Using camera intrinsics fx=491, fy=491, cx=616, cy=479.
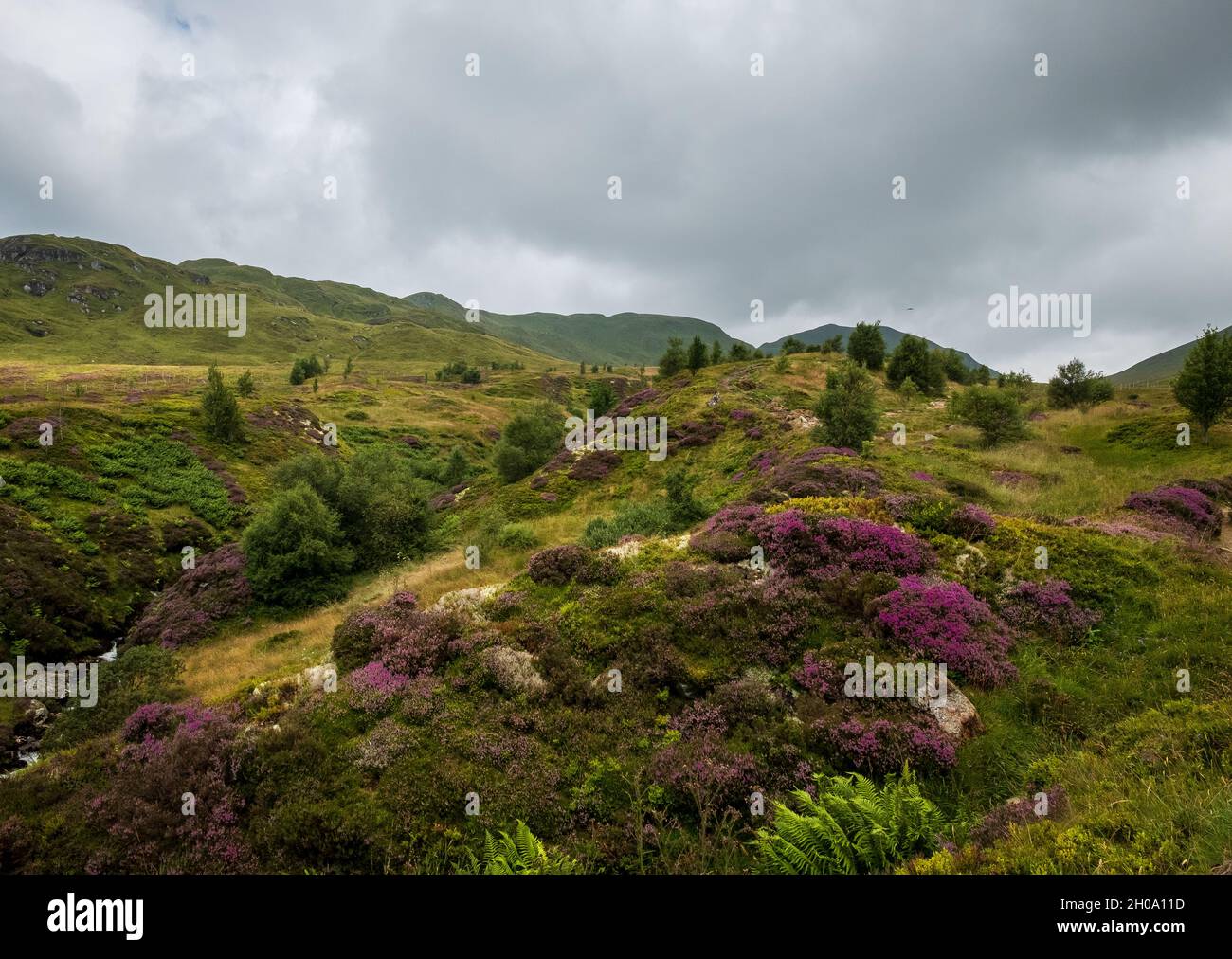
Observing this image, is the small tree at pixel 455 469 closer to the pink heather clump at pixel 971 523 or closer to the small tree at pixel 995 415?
the small tree at pixel 995 415

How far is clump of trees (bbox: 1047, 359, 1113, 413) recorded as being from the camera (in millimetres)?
40062

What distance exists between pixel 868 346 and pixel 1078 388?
19.2 metres

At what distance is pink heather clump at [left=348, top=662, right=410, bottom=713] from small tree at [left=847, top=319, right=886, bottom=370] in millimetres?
57540

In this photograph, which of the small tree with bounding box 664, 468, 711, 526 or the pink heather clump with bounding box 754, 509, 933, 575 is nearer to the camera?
the pink heather clump with bounding box 754, 509, 933, 575

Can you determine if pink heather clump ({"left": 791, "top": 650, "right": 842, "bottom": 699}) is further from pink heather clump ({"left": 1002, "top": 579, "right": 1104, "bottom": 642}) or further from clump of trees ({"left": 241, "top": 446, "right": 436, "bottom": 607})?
clump of trees ({"left": 241, "top": 446, "right": 436, "bottom": 607})

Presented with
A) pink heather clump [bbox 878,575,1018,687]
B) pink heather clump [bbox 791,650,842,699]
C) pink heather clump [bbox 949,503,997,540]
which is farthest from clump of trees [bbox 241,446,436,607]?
pink heather clump [bbox 949,503,997,540]

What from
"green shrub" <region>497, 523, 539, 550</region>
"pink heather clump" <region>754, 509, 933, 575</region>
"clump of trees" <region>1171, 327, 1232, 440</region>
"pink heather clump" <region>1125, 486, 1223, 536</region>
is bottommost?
"green shrub" <region>497, 523, 539, 550</region>

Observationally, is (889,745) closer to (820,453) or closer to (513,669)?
(513,669)

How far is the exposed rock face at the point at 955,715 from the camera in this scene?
7.25 meters

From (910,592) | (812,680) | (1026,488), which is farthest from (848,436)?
(812,680)

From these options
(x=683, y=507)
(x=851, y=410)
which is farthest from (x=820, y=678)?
(x=851, y=410)

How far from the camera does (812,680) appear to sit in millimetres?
8359

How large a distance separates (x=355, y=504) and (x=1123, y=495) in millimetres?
36024

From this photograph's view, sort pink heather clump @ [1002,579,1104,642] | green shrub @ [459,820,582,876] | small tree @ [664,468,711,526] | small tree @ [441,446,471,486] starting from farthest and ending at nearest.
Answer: small tree @ [441,446,471,486], small tree @ [664,468,711,526], pink heather clump @ [1002,579,1104,642], green shrub @ [459,820,582,876]
